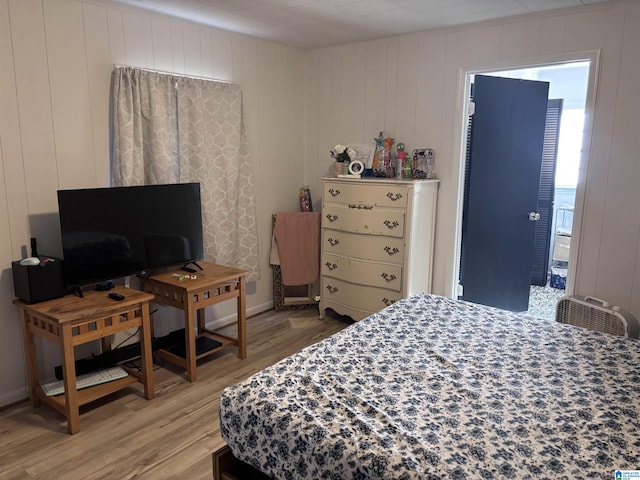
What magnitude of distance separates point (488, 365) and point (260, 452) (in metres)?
1.01

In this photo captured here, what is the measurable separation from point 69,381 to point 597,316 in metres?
3.08

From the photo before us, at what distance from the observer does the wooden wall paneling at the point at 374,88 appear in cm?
394

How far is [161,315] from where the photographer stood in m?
3.49

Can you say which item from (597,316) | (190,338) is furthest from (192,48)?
(597,316)

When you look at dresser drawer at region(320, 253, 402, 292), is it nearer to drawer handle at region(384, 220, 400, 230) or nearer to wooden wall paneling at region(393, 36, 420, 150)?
drawer handle at region(384, 220, 400, 230)

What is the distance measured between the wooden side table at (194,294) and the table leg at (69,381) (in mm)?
712

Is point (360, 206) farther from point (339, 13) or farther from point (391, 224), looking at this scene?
point (339, 13)

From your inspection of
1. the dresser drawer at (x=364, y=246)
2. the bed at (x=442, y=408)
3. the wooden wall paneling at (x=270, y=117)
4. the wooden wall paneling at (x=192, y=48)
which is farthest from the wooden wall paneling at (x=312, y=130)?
the bed at (x=442, y=408)

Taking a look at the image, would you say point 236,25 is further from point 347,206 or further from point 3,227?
point 3,227

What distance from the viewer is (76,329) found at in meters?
2.48

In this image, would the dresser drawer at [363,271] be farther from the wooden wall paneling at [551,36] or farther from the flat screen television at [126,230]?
the wooden wall paneling at [551,36]

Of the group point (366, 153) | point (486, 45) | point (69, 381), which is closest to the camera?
point (69, 381)

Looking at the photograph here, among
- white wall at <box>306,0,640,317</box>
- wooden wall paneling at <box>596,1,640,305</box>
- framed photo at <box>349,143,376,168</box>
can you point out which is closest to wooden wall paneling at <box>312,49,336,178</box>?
white wall at <box>306,0,640,317</box>

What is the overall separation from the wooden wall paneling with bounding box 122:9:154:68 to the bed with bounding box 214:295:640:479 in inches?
91.4
